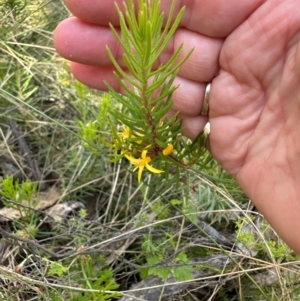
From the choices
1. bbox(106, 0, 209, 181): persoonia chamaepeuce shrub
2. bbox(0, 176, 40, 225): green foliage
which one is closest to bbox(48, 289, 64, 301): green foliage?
bbox(0, 176, 40, 225): green foliage

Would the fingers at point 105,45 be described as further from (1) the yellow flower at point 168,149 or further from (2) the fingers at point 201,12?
(1) the yellow flower at point 168,149

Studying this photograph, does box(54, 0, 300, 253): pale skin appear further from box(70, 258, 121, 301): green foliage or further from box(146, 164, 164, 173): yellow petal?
box(70, 258, 121, 301): green foliage

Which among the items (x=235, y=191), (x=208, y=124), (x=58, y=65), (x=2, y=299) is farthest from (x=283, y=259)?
(x=58, y=65)

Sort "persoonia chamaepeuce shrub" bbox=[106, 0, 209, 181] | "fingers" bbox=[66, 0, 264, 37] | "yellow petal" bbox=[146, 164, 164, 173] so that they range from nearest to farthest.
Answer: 1. "persoonia chamaepeuce shrub" bbox=[106, 0, 209, 181]
2. "yellow petal" bbox=[146, 164, 164, 173]
3. "fingers" bbox=[66, 0, 264, 37]

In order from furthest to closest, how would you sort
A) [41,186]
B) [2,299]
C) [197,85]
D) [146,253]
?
[41,186], [146,253], [197,85], [2,299]

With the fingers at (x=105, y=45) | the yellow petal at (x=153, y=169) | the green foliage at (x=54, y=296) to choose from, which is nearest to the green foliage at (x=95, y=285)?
the green foliage at (x=54, y=296)

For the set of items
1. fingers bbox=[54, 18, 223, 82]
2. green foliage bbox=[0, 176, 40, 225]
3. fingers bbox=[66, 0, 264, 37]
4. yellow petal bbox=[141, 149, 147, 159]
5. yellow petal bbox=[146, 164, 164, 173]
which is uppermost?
fingers bbox=[66, 0, 264, 37]

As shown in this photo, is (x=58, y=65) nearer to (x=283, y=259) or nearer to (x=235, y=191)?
(x=235, y=191)

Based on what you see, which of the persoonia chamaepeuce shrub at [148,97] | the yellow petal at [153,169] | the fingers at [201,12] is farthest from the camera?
the fingers at [201,12]
